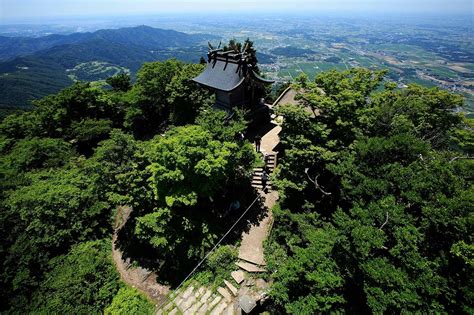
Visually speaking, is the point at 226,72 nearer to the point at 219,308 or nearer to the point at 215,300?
the point at 215,300

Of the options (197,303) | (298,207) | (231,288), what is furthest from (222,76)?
(197,303)

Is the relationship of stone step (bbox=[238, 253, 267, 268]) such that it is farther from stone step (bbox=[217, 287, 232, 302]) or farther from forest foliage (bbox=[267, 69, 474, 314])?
stone step (bbox=[217, 287, 232, 302])

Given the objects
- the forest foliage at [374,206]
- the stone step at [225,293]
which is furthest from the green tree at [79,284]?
the forest foliage at [374,206]

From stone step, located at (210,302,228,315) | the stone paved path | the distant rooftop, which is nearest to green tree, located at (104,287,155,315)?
the stone paved path

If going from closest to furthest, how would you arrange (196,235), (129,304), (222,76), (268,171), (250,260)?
(129,304)
(250,260)
(196,235)
(268,171)
(222,76)

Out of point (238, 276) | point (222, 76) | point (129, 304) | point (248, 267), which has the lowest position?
point (129, 304)

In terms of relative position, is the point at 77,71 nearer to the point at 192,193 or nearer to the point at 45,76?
the point at 45,76

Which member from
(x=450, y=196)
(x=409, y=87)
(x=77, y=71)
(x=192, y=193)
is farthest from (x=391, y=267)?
(x=77, y=71)
